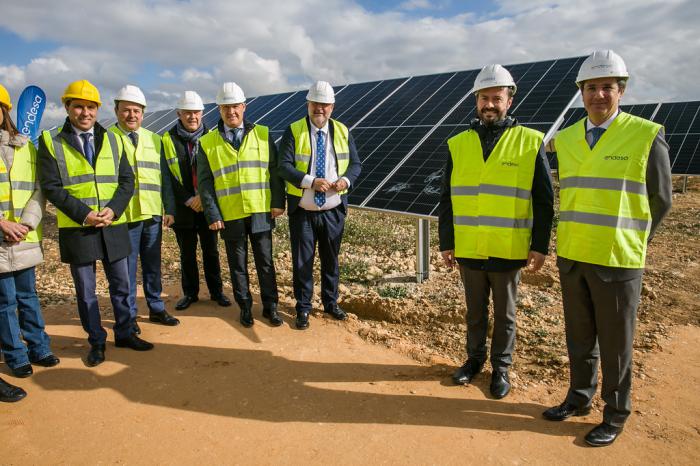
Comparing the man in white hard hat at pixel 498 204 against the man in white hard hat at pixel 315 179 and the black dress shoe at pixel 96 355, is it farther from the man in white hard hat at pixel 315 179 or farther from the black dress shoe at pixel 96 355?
the black dress shoe at pixel 96 355

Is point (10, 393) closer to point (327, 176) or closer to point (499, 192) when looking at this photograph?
point (327, 176)

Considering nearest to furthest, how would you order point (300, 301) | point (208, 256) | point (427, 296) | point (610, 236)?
point (610, 236) → point (300, 301) → point (208, 256) → point (427, 296)

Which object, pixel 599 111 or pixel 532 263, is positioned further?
pixel 532 263

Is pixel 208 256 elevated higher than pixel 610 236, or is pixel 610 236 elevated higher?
pixel 610 236

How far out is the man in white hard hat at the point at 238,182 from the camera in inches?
193

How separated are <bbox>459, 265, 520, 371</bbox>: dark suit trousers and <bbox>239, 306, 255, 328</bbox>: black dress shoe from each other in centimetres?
245

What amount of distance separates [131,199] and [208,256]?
1236 millimetres

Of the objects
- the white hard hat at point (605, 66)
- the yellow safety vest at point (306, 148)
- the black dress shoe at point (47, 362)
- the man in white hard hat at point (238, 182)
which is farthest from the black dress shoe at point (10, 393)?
the white hard hat at point (605, 66)

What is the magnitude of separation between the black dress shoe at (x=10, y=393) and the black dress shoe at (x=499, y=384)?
3.81m

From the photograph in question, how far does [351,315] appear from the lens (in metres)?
5.52

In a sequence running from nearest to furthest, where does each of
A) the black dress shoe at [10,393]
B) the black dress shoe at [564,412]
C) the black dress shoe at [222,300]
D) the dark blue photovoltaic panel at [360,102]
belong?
1. the black dress shoe at [564,412]
2. the black dress shoe at [10,393]
3. the black dress shoe at [222,300]
4. the dark blue photovoltaic panel at [360,102]

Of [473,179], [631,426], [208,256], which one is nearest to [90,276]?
[208,256]

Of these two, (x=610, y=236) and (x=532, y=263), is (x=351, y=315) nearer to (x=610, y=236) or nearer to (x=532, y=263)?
(x=532, y=263)

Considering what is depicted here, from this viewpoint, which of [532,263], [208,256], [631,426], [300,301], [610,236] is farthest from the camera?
[208,256]
